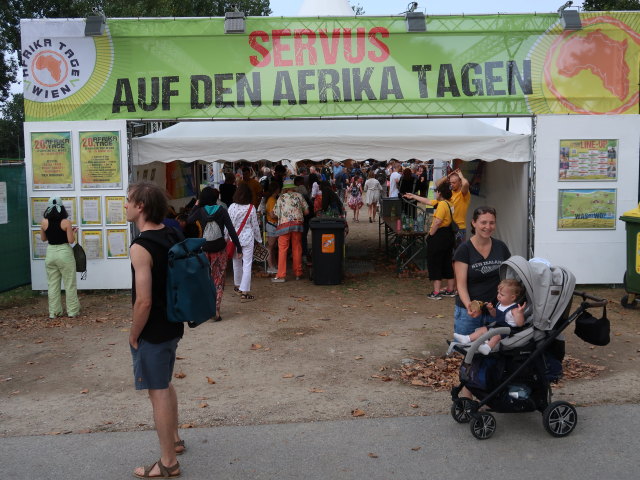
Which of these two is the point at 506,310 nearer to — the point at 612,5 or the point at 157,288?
the point at 157,288

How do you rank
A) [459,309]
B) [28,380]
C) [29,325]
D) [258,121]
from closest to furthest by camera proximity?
[459,309]
[28,380]
[29,325]
[258,121]

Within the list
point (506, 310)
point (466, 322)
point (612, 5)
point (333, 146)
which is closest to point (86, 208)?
point (333, 146)

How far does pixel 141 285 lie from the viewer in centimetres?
426

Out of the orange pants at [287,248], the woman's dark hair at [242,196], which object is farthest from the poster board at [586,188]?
the woman's dark hair at [242,196]

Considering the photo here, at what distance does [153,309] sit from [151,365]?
353mm

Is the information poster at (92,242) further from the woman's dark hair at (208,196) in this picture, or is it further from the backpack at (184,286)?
the backpack at (184,286)

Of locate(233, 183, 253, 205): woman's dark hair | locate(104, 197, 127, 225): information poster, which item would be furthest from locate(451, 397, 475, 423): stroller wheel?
locate(104, 197, 127, 225): information poster

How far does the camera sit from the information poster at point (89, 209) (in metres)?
11.1

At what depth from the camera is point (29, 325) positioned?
929 centimetres

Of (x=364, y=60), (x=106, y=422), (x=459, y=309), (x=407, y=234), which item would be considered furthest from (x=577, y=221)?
(x=106, y=422)

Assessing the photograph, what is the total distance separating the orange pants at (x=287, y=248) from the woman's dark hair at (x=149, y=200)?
7.24 metres

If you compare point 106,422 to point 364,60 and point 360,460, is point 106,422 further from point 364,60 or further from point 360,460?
point 364,60

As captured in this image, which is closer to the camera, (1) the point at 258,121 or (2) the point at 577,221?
(2) the point at 577,221

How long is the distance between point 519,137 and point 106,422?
787cm
